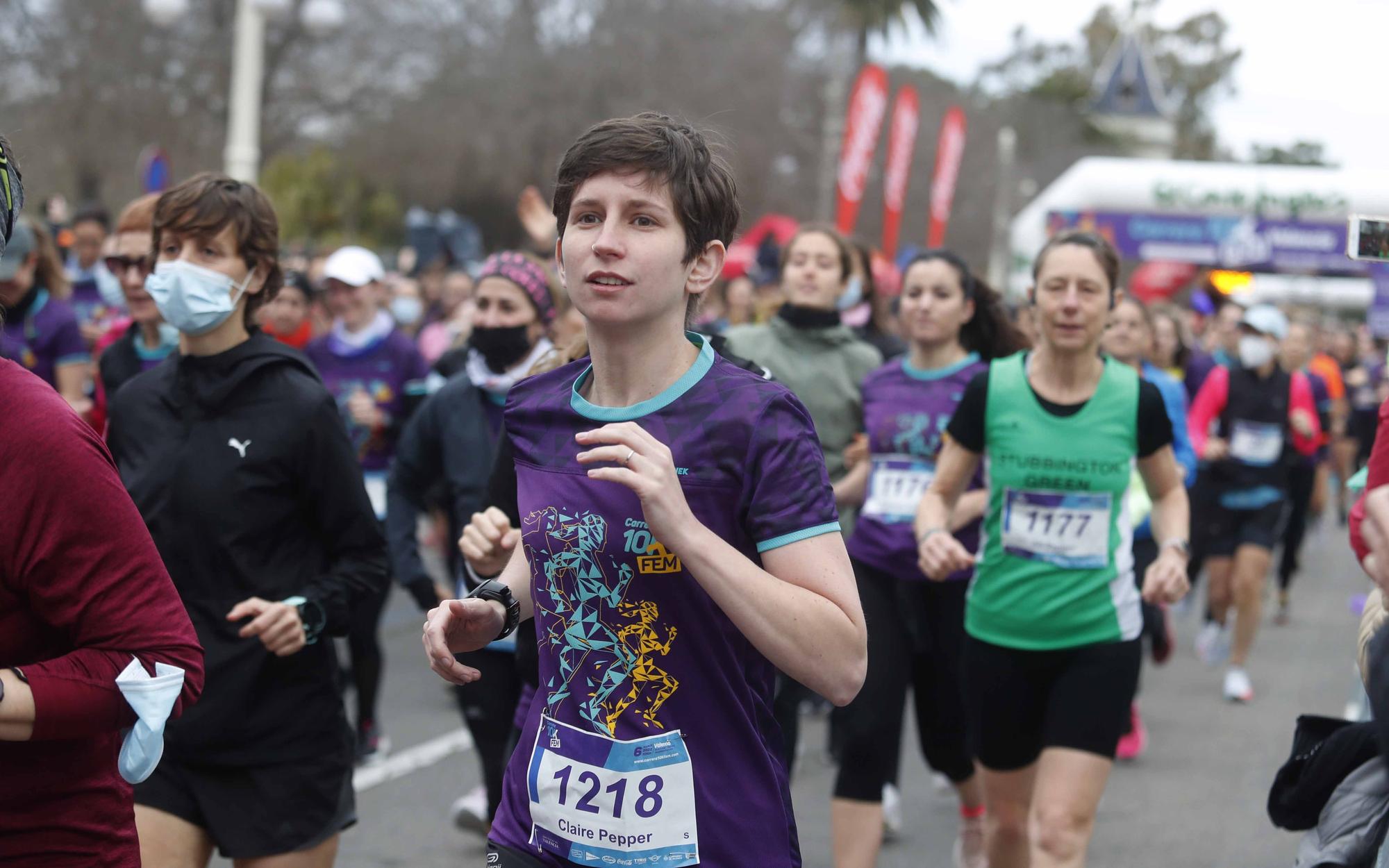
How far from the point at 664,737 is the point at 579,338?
164 centimetres

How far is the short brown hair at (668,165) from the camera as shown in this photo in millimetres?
2545

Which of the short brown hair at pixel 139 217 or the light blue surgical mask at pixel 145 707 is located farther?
the short brown hair at pixel 139 217

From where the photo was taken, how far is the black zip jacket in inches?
144

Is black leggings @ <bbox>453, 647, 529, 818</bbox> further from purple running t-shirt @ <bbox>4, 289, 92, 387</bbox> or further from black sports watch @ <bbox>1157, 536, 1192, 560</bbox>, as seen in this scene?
purple running t-shirt @ <bbox>4, 289, 92, 387</bbox>

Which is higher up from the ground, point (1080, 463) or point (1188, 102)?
point (1188, 102)

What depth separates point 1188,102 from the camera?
72500 millimetres

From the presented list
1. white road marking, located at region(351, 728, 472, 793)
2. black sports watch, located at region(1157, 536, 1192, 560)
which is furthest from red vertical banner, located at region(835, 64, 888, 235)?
black sports watch, located at region(1157, 536, 1192, 560)

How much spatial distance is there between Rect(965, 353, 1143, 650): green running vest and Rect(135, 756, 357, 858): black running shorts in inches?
85.0

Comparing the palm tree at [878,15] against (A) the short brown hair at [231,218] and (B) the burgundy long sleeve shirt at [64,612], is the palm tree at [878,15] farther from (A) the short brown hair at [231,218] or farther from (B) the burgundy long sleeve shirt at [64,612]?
(B) the burgundy long sleeve shirt at [64,612]

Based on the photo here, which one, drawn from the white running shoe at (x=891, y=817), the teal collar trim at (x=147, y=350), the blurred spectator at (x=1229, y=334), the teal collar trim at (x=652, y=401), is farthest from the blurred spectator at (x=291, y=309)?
the blurred spectator at (x=1229, y=334)

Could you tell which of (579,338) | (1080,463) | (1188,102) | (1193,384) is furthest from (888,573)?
(1188,102)

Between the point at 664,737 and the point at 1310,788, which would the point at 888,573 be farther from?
the point at 664,737

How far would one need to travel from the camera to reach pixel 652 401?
2.59 meters

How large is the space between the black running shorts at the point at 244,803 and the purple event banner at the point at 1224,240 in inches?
1303
